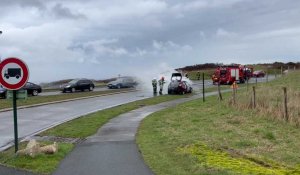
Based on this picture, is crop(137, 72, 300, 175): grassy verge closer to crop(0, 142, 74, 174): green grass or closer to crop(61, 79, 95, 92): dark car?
crop(0, 142, 74, 174): green grass

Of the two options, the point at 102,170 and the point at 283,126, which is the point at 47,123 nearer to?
the point at 283,126

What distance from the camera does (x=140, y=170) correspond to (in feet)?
32.8

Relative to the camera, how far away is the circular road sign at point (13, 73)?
41.0ft

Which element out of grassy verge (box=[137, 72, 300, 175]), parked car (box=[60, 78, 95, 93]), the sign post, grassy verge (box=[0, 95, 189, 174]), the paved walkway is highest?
the sign post

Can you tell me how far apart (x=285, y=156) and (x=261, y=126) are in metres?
5.30

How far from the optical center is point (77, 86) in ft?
195

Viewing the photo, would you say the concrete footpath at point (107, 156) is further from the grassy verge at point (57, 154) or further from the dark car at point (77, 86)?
the dark car at point (77, 86)

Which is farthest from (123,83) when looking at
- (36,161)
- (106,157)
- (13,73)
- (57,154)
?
(36,161)

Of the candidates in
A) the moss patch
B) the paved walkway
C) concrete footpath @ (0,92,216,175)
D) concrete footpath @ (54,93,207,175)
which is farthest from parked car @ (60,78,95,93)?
the paved walkway

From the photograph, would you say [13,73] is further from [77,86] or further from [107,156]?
[77,86]

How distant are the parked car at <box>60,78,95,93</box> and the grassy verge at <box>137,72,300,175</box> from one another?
3824 cm

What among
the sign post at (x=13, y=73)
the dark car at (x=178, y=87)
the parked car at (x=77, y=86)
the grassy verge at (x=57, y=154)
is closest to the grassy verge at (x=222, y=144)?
the grassy verge at (x=57, y=154)

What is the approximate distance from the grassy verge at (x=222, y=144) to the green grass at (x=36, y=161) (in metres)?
2.04

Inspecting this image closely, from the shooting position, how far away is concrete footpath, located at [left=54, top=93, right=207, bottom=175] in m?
10.1
